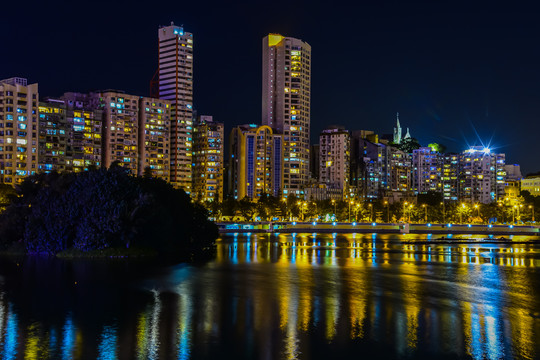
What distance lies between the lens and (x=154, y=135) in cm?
18575

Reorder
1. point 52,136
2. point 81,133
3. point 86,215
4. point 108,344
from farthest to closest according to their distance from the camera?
point 81,133
point 52,136
point 86,215
point 108,344

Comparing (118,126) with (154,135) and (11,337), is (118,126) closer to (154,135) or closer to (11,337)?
(154,135)

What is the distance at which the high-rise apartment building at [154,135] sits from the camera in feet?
602

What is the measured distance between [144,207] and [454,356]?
42494 mm

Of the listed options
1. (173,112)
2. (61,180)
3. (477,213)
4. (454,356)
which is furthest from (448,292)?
(173,112)

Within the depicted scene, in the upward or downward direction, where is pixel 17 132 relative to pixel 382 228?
upward

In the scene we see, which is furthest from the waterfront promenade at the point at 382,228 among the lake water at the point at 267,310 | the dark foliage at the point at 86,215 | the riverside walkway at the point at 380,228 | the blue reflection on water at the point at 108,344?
the blue reflection on water at the point at 108,344

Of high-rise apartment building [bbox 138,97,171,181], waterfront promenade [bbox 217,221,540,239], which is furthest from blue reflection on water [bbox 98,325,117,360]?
high-rise apartment building [bbox 138,97,171,181]

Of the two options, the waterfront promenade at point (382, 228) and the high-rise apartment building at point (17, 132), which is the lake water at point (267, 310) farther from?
the high-rise apartment building at point (17, 132)

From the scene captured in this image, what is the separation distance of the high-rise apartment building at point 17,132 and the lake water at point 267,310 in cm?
10002

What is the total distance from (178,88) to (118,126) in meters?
24.9

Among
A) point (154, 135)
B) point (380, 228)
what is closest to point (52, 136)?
point (154, 135)

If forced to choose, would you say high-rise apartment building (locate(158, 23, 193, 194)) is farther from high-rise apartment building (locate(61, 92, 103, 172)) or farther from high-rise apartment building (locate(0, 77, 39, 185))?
high-rise apartment building (locate(0, 77, 39, 185))

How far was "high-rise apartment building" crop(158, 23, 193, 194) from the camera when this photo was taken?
189875 mm
